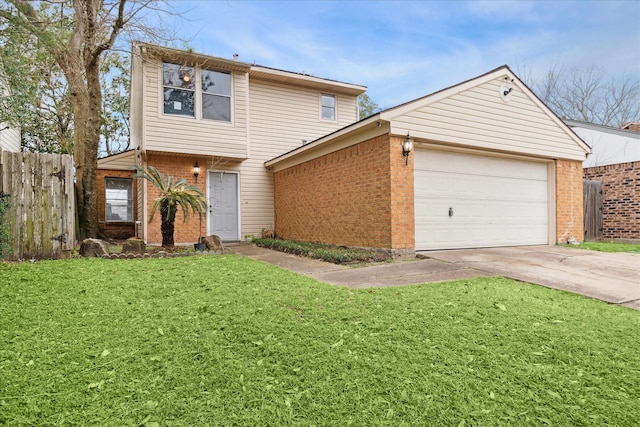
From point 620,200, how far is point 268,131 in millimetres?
11794

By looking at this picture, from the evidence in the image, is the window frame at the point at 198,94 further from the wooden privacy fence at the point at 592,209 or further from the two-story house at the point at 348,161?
the wooden privacy fence at the point at 592,209

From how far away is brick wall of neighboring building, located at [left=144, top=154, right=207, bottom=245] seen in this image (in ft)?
34.4

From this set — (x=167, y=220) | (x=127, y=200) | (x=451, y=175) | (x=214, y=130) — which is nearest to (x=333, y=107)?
(x=214, y=130)

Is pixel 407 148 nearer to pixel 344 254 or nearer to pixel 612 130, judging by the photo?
pixel 344 254

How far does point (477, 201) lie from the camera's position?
8586mm

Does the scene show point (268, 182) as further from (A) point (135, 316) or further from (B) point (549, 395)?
(B) point (549, 395)

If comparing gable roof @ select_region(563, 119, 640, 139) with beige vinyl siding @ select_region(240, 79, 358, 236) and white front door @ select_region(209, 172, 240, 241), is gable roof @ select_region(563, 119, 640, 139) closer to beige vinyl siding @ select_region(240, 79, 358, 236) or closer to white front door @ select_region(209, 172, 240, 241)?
beige vinyl siding @ select_region(240, 79, 358, 236)

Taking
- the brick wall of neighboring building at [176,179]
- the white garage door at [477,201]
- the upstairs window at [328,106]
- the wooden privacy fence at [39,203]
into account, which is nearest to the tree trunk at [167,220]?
the wooden privacy fence at [39,203]

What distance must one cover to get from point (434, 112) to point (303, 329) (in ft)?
20.3

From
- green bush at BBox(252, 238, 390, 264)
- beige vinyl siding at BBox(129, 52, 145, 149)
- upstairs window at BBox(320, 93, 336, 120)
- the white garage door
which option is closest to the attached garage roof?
the white garage door

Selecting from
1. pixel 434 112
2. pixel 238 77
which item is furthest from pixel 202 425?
pixel 238 77

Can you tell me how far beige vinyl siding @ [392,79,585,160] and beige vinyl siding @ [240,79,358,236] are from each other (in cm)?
657

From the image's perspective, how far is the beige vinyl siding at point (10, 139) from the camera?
9.71m

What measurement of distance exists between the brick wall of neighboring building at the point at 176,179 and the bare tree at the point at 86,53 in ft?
4.67
